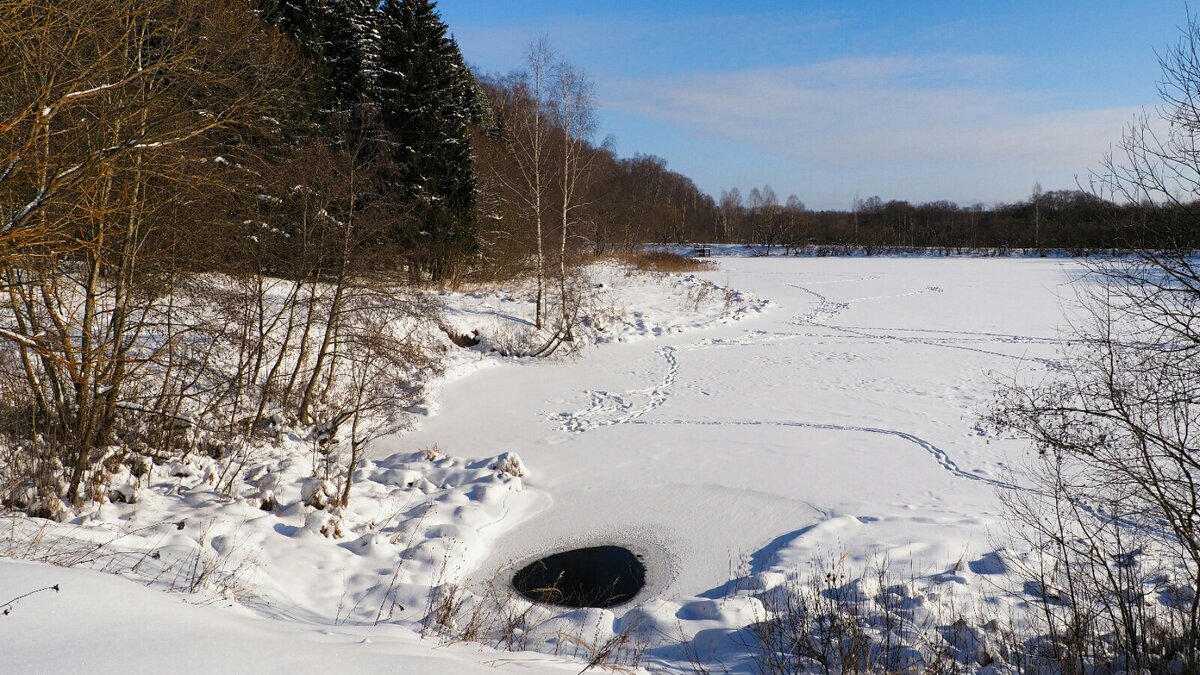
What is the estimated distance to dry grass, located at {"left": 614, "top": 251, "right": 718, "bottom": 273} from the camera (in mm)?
34594

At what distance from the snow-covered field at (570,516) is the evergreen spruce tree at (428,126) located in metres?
5.10

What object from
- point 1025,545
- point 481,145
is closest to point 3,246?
point 1025,545

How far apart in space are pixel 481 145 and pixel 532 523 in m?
23.4

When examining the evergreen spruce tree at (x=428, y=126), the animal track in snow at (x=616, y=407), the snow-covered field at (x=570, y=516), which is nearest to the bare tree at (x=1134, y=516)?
the snow-covered field at (x=570, y=516)

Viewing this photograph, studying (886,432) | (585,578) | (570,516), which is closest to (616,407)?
(886,432)

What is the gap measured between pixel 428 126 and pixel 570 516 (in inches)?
623

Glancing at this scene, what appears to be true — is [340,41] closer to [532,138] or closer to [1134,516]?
[532,138]

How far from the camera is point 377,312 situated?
1120 cm

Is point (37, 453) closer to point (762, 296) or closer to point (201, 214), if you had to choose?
point (201, 214)

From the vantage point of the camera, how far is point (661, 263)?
38000 millimetres

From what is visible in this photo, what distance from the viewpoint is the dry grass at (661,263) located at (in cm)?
3459

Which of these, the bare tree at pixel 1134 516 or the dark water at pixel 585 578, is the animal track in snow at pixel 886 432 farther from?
the dark water at pixel 585 578

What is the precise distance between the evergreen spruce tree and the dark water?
554 inches

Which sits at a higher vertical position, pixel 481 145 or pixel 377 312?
pixel 481 145
